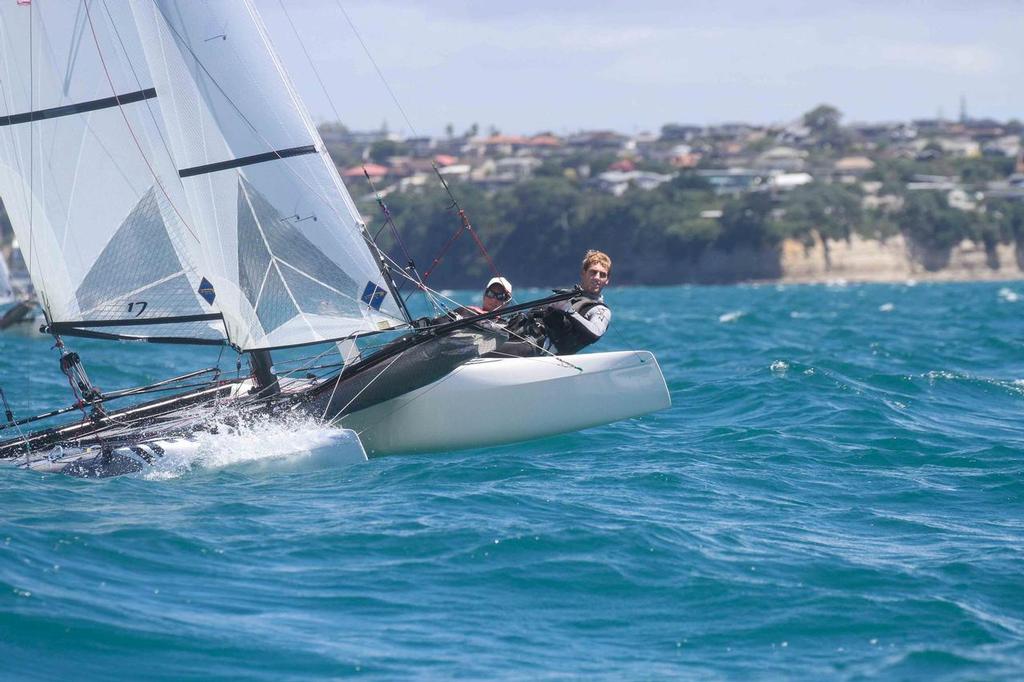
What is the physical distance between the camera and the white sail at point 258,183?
9.80 metres

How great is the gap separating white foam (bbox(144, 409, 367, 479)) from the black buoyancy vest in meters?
1.62

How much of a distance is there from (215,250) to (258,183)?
2.00 feet

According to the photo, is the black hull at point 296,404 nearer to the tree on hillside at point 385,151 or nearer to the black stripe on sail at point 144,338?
the black stripe on sail at point 144,338

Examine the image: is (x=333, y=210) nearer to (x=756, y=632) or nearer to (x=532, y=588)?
(x=532, y=588)

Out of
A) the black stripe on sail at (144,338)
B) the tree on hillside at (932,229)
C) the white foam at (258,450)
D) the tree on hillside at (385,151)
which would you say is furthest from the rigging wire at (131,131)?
the tree on hillside at (385,151)

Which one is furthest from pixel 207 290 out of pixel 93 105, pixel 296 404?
pixel 93 105

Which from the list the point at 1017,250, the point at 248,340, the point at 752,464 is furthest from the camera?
the point at 1017,250

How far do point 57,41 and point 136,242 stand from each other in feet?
4.99

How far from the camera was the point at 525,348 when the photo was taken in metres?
9.79

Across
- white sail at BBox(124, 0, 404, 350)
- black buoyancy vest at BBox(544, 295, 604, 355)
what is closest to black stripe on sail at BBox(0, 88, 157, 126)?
white sail at BBox(124, 0, 404, 350)

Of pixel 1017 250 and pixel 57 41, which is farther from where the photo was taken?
pixel 1017 250

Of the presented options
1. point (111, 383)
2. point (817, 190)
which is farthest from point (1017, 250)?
point (111, 383)

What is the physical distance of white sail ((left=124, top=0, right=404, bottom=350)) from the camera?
9.80 meters

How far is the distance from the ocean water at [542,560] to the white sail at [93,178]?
1706mm
